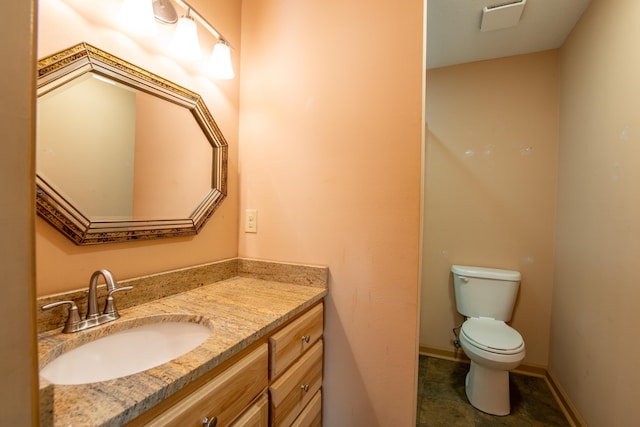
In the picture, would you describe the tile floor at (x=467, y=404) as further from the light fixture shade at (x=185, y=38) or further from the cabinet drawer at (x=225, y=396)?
the light fixture shade at (x=185, y=38)

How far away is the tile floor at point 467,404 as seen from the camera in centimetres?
161

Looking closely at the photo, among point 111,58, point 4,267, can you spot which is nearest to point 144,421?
point 4,267

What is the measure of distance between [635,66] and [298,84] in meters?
1.49

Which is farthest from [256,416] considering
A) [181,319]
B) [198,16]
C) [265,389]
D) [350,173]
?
[198,16]

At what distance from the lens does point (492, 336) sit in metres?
1.70

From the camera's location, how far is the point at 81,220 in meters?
0.83

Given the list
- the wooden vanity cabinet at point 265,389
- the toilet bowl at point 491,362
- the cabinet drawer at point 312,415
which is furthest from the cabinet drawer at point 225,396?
the toilet bowl at point 491,362

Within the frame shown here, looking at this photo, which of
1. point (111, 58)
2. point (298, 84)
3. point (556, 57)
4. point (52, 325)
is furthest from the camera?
point (556, 57)

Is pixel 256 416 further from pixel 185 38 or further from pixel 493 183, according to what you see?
pixel 493 183

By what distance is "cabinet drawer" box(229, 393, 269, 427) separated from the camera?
76 cm

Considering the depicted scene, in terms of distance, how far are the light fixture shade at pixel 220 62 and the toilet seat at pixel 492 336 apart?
202 centimetres

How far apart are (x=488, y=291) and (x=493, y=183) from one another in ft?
2.70

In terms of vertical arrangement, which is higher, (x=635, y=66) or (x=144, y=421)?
(x=635, y=66)

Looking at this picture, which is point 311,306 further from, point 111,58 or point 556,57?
point 556,57
